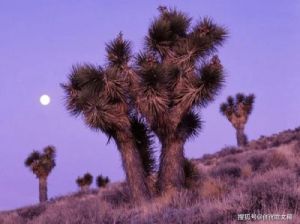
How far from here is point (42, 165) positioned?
3453cm

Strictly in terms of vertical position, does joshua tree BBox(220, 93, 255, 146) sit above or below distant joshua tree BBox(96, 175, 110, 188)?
above

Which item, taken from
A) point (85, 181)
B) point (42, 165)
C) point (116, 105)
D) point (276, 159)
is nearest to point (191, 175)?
point (116, 105)

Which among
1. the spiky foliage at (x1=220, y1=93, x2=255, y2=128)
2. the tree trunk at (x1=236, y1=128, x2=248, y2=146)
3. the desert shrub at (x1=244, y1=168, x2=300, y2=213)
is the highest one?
the spiky foliage at (x1=220, y1=93, x2=255, y2=128)

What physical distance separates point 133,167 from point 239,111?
2340 cm

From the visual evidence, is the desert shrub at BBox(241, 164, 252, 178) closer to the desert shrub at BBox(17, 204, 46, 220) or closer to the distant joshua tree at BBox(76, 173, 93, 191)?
the desert shrub at BBox(17, 204, 46, 220)

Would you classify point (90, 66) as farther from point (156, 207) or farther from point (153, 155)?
point (156, 207)

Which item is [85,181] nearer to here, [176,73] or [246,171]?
[246,171]

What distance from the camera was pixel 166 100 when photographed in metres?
13.8

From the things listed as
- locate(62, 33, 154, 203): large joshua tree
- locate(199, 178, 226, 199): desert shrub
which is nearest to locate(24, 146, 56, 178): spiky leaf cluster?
Result: locate(62, 33, 154, 203): large joshua tree

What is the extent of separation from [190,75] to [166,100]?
48.8 inches

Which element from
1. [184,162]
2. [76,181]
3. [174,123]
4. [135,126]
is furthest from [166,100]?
[76,181]

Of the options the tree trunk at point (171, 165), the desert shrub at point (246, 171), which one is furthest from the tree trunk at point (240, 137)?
the tree trunk at point (171, 165)

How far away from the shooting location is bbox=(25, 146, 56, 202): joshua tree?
34.6 meters

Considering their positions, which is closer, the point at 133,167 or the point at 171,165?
the point at 133,167
